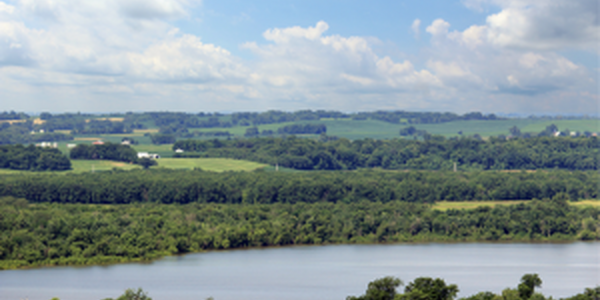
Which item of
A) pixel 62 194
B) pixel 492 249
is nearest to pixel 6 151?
pixel 62 194

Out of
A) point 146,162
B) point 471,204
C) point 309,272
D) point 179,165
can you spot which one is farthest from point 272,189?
point 309,272

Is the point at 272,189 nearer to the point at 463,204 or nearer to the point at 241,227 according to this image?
the point at 241,227

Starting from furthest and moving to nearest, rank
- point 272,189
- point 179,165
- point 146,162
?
point 179,165 → point 146,162 → point 272,189

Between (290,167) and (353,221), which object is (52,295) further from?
(290,167)

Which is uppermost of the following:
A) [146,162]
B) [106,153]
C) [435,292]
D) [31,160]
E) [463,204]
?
[106,153]

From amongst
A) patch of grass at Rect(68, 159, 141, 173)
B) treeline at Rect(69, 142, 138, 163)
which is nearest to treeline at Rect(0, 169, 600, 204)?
patch of grass at Rect(68, 159, 141, 173)

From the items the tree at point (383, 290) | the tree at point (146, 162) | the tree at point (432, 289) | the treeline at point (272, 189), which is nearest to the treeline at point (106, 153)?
the tree at point (146, 162)

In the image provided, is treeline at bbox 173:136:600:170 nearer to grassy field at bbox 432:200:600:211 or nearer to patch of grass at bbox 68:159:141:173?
patch of grass at bbox 68:159:141:173
